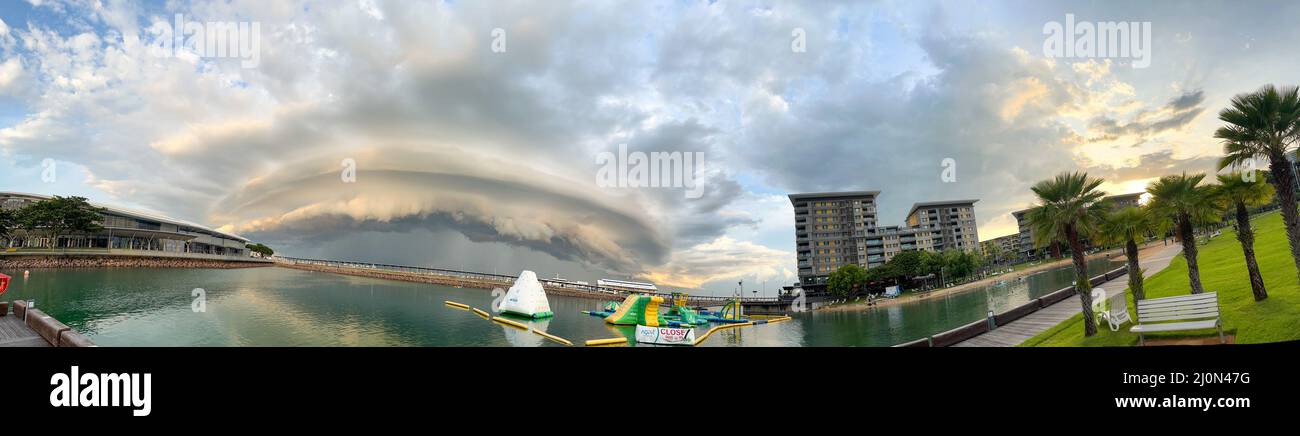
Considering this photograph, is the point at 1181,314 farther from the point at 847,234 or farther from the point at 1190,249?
the point at 847,234

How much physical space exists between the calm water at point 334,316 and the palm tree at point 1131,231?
50.0 feet

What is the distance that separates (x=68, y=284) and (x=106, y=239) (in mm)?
18455

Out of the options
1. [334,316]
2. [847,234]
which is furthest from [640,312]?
[847,234]

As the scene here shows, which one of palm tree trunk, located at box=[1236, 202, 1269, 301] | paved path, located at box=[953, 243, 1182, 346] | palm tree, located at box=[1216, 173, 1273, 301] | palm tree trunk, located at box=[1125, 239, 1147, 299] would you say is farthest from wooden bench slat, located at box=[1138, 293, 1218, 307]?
palm tree, located at box=[1216, 173, 1273, 301]

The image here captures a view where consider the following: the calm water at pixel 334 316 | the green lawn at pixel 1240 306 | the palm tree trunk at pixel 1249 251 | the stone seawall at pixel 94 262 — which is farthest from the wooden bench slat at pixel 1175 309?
the stone seawall at pixel 94 262

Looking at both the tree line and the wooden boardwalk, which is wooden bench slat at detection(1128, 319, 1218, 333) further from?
the tree line

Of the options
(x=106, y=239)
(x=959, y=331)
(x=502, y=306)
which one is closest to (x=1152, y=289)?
(x=959, y=331)

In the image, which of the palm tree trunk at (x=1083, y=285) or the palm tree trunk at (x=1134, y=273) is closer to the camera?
the palm tree trunk at (x=1083, y=285)

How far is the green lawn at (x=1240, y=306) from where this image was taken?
6210mm

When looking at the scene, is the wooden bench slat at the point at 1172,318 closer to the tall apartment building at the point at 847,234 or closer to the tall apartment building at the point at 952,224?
the tall apartment building at the point at 847,234

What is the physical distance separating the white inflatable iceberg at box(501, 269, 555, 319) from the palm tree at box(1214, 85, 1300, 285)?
96.1 feet

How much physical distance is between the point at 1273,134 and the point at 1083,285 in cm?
Result: 405

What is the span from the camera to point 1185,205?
9.79 meters
